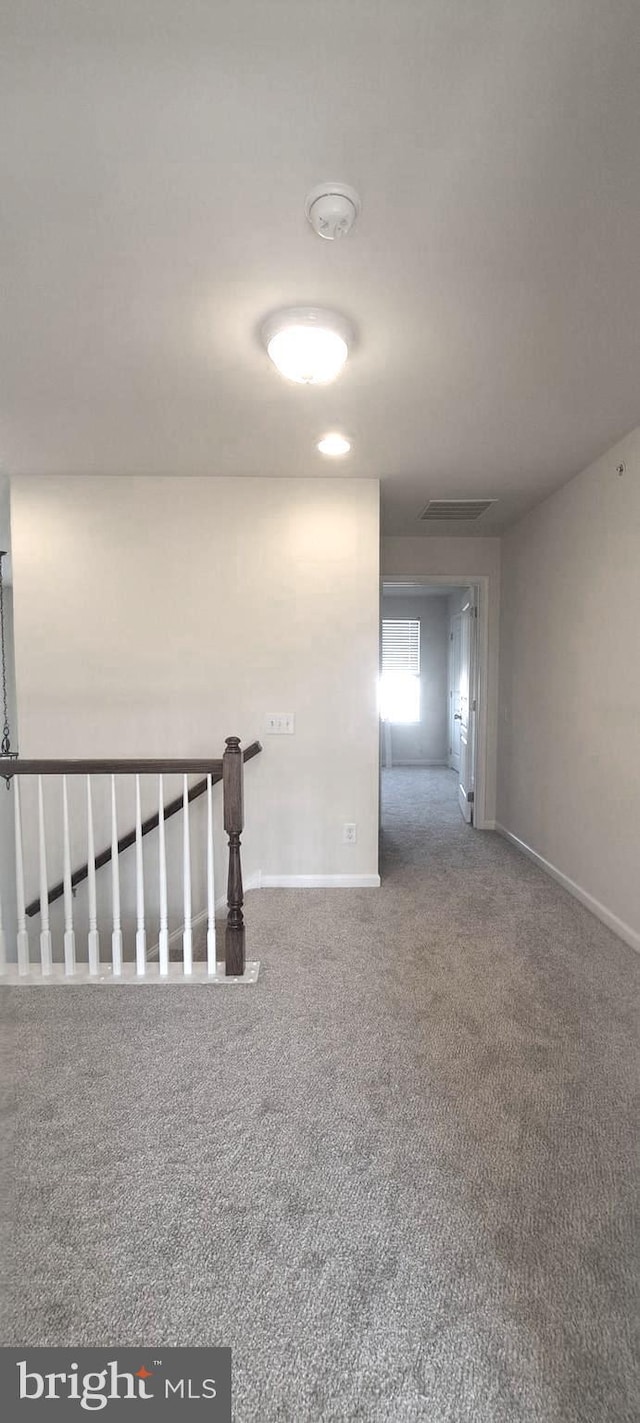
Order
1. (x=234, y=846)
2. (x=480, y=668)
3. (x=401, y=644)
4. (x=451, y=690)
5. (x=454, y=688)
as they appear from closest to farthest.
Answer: (x=234, y=846), (x=480, y=668), (x=454, y=688), (x=451, y=690), (x=401, y=644)

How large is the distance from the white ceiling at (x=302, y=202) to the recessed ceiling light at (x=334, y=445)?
0.17 meters

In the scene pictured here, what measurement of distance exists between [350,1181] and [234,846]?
1.26 metres

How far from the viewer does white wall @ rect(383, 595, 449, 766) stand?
8.15 metres

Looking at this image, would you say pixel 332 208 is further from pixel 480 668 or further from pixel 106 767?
pixel 480 668

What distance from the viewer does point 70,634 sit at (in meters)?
→ 3.44

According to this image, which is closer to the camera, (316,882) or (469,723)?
(316,882)

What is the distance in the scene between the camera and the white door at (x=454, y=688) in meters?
7.30

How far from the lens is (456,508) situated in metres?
3.98

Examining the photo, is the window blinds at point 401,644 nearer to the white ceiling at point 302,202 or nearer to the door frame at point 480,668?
the door frame at point 480,668

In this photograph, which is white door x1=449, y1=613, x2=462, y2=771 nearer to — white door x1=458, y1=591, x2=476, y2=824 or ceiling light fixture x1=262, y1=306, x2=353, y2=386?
white door x1=458, y1=591, x2=476, y2=824

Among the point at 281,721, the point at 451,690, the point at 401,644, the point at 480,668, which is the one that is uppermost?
the point at 401,644

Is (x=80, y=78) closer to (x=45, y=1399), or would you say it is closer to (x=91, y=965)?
(x=45, y=1399)

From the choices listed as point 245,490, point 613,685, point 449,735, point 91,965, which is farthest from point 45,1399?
point 449,735

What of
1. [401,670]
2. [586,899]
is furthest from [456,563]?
[401,670]
